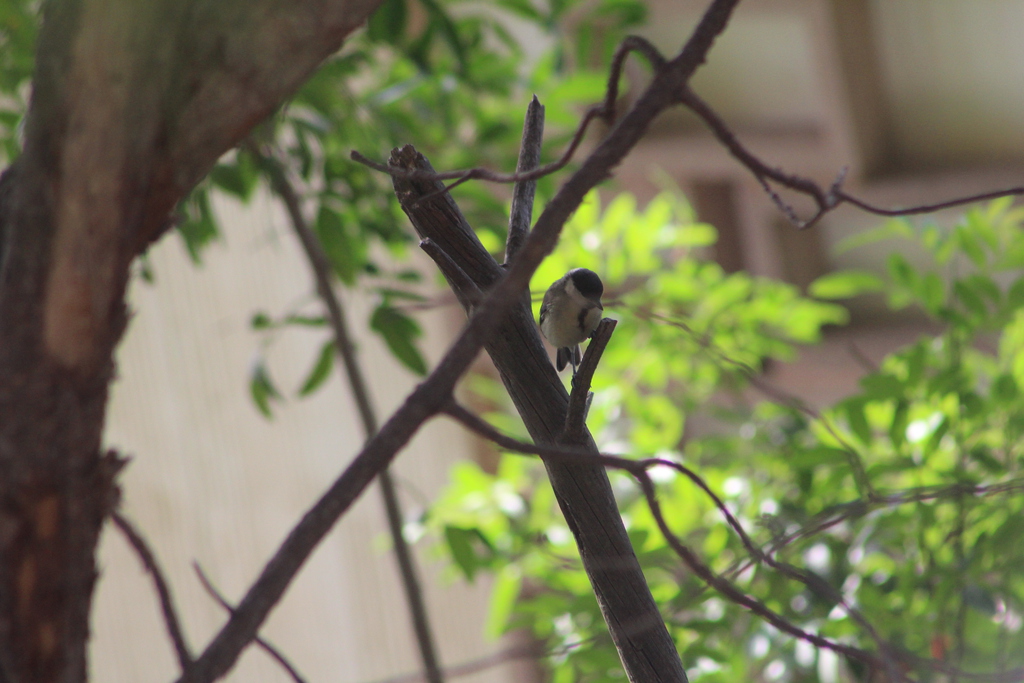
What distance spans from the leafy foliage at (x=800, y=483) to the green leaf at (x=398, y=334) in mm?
135

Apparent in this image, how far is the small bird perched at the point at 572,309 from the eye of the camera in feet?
1.60

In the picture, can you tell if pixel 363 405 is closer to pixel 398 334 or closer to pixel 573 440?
pixel 398 334

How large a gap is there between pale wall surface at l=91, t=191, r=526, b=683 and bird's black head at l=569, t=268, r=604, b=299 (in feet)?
3.19

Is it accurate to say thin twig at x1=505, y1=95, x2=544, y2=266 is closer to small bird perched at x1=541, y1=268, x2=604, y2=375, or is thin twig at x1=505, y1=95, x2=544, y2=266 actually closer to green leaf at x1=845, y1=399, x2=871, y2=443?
small bird perched at x1=541, y1=268, x2=604, y2=375

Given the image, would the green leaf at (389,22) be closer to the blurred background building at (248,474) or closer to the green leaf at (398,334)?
the green leaf at (398,334)

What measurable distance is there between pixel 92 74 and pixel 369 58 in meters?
0.59

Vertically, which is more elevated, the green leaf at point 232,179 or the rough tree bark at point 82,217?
the green leaf at point 232,179

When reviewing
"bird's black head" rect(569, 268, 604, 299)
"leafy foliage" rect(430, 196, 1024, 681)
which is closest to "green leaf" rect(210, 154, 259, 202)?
"leafy foliage" rect(430, 196, 1024, 681)

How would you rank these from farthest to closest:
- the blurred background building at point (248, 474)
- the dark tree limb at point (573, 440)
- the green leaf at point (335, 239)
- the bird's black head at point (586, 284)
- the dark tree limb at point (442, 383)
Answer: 1. the blurred background building at point (248, 474)
2. the green leaf at point (335, 239)
3. the bird's black head at point (586, 284)
4. the dark tree limb at point (573, 440)
5. the dark tree limb at point (442, 383)

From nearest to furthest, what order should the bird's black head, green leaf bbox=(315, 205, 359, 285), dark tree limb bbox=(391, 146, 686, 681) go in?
dark tree limb bbox=(391, 146, 686, 681) → the bird's black head → green leaf bbox=(315, 205, 359, 285)

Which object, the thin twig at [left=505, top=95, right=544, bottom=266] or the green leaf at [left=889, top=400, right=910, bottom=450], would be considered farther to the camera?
the green leaf at [left=889, top=400, right=910, bottom=450]

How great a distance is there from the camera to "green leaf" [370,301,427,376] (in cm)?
77

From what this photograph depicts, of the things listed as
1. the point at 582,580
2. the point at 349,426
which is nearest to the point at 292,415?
the point at 349,426

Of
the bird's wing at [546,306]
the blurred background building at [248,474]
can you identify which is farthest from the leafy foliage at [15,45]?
the blurred background building at [248,474]
